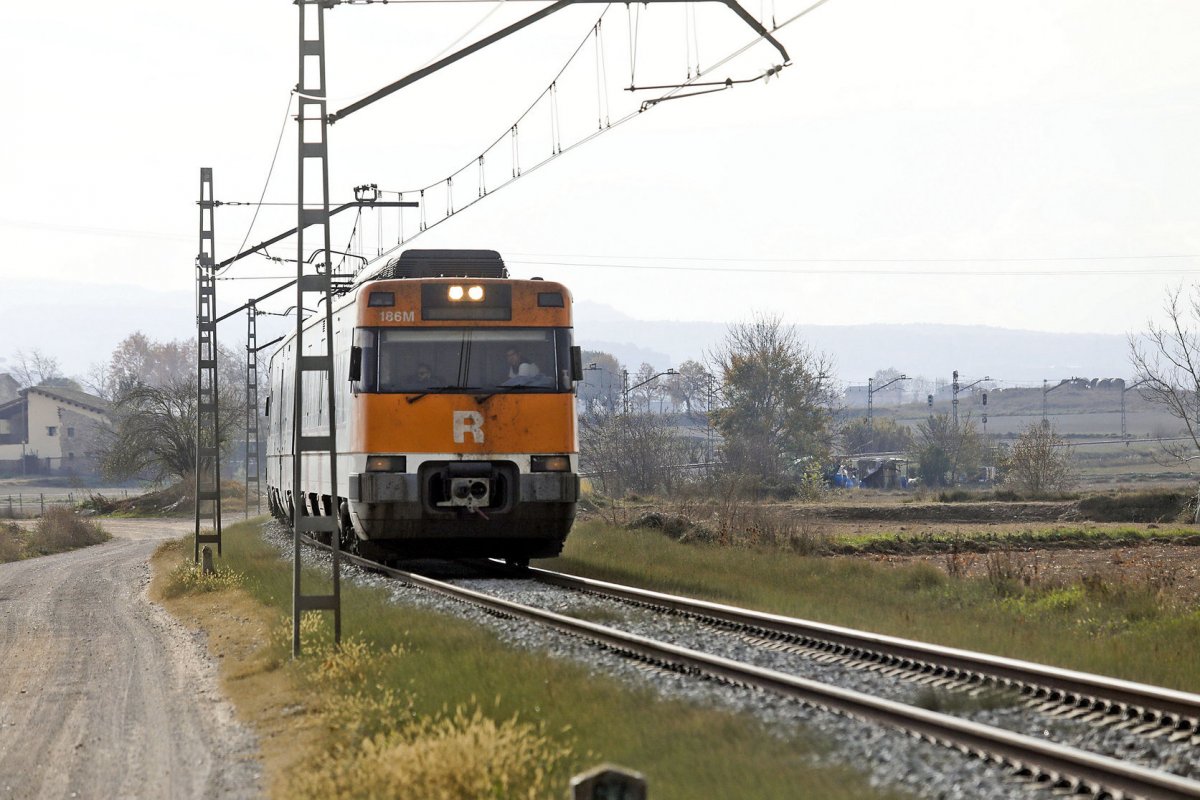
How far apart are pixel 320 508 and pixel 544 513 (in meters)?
5.31

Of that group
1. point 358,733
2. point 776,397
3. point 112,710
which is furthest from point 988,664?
point 776,397

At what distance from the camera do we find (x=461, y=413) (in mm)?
18469

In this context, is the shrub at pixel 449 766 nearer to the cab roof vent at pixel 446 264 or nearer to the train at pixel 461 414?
the train at pixel 461 414

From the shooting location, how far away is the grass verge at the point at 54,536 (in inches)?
1965

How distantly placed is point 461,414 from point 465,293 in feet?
5.38

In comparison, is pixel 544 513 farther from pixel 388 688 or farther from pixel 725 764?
pixel 725 764

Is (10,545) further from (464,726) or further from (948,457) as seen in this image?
(948,457)

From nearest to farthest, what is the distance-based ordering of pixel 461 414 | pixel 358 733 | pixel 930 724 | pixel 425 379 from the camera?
pixel 930 724, pixel 358 733, pixel 461 414, pixel 425 379

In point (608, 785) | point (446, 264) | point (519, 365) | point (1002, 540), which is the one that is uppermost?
point (446, 264)

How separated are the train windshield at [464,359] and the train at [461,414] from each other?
0.04 ft

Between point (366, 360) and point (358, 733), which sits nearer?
point (358, 733)

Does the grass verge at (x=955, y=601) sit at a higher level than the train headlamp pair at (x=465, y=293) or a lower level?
lower

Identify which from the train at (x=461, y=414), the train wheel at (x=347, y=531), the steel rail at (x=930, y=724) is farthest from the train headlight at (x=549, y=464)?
the steel rail at (x=930, y=724)

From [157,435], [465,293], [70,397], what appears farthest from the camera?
[70,397]
